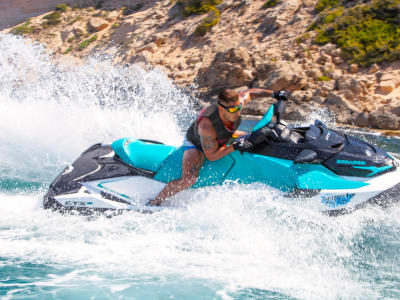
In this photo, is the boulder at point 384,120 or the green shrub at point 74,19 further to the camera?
the green shrub at point 74,19

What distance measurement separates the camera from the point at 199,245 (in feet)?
12.1

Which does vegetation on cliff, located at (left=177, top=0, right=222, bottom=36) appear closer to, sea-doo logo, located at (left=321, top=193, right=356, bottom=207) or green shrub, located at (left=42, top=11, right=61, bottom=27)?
green shrub, located at (left=42, top=11, right=61, bottom=27)

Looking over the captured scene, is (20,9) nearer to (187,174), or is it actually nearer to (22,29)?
(22,29)

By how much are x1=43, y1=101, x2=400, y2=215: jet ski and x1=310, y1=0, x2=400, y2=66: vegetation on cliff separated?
10795 millimetres

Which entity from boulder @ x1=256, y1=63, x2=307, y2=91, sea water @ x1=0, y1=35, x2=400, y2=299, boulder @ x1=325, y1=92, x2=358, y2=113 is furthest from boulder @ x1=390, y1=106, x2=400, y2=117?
sea water @ x1=0, y1=35, x2=400, y2=299

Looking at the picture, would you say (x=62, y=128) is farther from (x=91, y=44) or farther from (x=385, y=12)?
(x=91, y=44)

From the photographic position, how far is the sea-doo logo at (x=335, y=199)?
350 cm

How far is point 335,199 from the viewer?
3.52m

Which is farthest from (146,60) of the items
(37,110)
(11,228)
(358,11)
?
(11,228)

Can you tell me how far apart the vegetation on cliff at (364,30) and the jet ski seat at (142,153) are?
11.1m

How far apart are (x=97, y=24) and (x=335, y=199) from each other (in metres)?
25.7

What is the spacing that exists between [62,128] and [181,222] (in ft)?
12.3

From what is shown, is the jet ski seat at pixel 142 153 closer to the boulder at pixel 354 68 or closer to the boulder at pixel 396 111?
the boulder at pixel 396 111

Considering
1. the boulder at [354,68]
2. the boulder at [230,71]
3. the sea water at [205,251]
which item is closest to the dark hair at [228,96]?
the sea water at [205,251]
